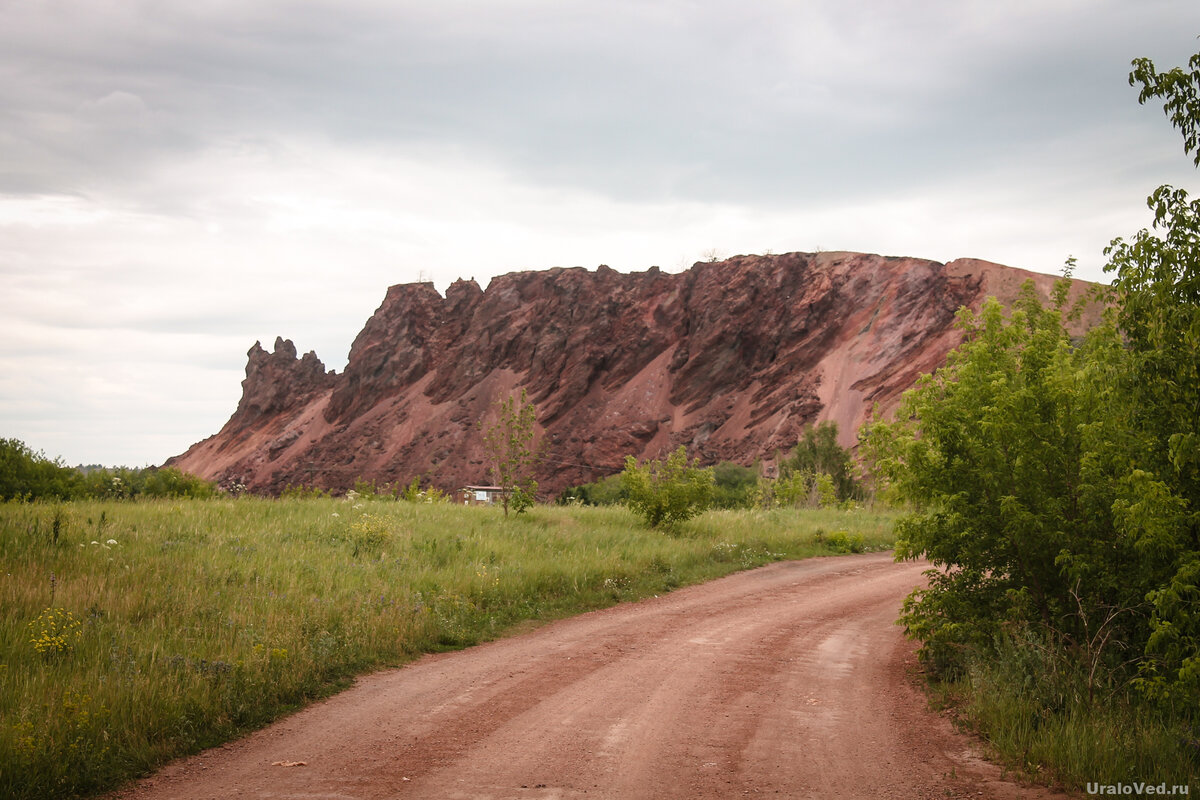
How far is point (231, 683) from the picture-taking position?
7969 millimetres

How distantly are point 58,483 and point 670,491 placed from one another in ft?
53.3

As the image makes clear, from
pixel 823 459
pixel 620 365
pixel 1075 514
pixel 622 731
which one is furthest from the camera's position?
pixel 620 365

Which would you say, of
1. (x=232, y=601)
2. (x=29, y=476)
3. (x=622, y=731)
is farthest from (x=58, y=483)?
(x=622, y=731)

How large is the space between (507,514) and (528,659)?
12648 millimetres

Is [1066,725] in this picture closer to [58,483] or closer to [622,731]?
[622,731]

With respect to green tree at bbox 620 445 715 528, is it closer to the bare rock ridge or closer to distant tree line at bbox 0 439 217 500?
distant tree line at bbox 0 439 217 500

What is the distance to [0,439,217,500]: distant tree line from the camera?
69.7 ft

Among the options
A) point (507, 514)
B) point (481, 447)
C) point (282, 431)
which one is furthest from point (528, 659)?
point (282, 431)

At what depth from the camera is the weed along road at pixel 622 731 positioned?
242 inches

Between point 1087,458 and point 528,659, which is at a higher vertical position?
point 1087,458

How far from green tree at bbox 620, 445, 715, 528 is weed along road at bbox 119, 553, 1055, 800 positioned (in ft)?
30.7

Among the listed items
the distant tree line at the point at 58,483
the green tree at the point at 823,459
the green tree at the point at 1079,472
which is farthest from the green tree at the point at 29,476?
the green tree at the point at 823,459

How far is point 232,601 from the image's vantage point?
1044 centimetres

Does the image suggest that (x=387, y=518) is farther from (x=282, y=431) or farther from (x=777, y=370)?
(x=282, y=431)
